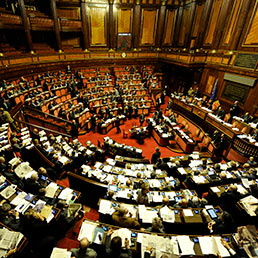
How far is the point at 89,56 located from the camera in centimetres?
1509

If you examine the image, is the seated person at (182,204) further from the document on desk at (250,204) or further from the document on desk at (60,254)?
the document on desk at (60,254)

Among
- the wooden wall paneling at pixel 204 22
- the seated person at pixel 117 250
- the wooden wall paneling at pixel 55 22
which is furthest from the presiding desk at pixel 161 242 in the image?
the wooden wall paneling at pixel 55 22

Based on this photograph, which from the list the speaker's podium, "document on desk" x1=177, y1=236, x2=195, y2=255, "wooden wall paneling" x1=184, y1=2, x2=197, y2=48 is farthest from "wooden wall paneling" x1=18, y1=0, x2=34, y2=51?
"document on desk" x1=177, y1=236, x2=195, y2=255

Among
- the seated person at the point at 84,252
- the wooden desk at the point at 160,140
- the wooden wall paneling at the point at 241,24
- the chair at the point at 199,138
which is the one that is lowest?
the wooden desk at the point at 160,140

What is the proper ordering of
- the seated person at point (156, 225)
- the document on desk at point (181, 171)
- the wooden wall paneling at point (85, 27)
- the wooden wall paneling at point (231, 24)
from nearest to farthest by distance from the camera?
the seated person at point (156, 225), the document on desk at point (181, 171), the wooden wall paneling at point (231, 24), the wooden wall paneling at point (85, 27)

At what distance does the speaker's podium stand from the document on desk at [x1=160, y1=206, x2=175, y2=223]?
52.7ft

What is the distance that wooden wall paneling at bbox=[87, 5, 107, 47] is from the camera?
1438 centimetres

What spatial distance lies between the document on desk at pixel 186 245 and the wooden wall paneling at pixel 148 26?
17292 mm

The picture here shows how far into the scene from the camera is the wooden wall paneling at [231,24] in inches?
384

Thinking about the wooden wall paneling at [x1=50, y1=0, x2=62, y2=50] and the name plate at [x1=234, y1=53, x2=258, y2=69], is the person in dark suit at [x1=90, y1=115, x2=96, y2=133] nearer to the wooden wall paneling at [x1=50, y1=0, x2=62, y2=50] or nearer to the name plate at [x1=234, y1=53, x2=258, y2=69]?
the wooden wall paneling at [x1=50, y1=0, x2=62, y2=50]

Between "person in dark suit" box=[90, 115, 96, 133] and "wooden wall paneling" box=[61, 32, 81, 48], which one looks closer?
"person in dark suit" box=[90, 115, 96, 133]

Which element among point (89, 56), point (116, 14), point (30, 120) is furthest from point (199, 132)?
point (116, 14)

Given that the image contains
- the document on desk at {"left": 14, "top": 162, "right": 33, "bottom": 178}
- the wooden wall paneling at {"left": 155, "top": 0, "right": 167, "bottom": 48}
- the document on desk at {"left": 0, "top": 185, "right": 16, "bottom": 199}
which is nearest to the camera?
the document on desk at {"left": 0, "top": 185, "right": 16, "bottom": 199}

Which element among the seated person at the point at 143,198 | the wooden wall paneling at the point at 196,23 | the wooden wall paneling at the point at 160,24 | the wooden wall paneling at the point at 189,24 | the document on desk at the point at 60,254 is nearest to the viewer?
the document on desk at the point at 60,254
